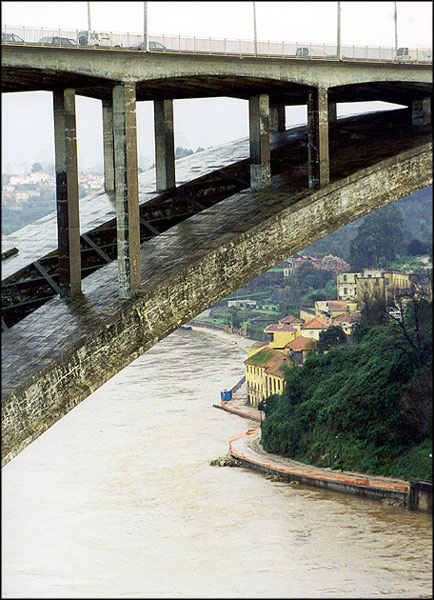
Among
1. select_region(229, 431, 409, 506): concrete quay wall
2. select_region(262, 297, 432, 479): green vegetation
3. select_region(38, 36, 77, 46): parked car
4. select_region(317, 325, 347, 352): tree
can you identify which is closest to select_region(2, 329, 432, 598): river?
select_region(229, 431, 409, 506): concrete quay wall

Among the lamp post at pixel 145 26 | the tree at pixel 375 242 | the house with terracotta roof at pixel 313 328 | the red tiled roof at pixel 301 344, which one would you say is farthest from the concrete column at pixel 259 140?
→ the tree at pixel 375 242

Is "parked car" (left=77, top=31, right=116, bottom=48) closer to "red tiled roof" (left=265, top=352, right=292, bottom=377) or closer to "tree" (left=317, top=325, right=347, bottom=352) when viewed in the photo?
"tree" (left=317, top=325, right=347, bottom=352)

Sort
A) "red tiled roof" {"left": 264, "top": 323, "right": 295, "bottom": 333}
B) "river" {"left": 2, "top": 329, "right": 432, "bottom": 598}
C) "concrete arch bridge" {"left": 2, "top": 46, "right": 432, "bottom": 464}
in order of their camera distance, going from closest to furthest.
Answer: "concrete arch bridge" {"left": 2, "top": 46, "right": 432, "bottom": 464}
"river" {"left": 2, "top": 329, "right": 432, "bottom": 598}
"red tiled roof" {"left": 264, "top": 323, "right": 295, "bottom": 333}

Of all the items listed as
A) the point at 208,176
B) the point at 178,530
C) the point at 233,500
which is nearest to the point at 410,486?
the point at 233,500

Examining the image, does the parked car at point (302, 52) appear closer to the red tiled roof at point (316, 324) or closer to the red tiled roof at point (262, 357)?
the red tiled roof at point (262, 357)

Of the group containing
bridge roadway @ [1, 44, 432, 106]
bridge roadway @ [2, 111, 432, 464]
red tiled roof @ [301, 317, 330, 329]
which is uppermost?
bridge roadway @ [1, 44, 432, 106]

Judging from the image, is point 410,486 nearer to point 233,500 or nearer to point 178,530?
point 233,500
